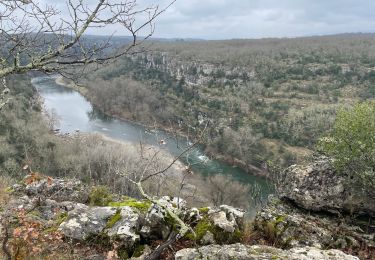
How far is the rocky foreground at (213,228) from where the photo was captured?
249 inches

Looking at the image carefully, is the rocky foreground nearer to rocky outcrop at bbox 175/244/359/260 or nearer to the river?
rocky outcrop at bbox 175/244/359/260

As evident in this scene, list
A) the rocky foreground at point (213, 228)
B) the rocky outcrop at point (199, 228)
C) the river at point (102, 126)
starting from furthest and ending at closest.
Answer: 1. the river at point (102, 126)
2. the rocky outcrop at point (199, 228)
3. the rocky foreground at point (213, 228)

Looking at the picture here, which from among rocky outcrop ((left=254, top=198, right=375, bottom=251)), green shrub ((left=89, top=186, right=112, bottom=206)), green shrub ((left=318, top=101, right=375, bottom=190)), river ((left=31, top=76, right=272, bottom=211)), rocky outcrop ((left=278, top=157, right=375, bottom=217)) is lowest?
river ((left=31, top=76, right=272, bottom=211))

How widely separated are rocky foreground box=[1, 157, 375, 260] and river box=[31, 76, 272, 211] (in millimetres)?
29929

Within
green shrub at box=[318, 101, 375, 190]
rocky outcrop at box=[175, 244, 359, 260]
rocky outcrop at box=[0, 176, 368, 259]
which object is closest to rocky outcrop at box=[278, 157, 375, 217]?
green shrub at box=[318, 101, 375, 190]

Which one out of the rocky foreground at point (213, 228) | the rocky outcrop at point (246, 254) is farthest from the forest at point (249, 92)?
the rocky outcrop at point (246, 254)

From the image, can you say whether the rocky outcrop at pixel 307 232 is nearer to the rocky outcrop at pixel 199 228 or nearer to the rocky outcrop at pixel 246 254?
the rocky outcrop at pixel 199 228

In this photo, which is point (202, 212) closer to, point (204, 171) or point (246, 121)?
point (204, 171)

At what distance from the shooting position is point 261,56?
107m

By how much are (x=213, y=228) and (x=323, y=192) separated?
3264 mm

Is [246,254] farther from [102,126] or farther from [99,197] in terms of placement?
[102,126]

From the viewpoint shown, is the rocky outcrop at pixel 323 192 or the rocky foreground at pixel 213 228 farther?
the rocky outcrop at pixel 323 192

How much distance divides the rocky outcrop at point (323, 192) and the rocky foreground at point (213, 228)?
0.07 feet

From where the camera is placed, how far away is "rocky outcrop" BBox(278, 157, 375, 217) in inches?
353
